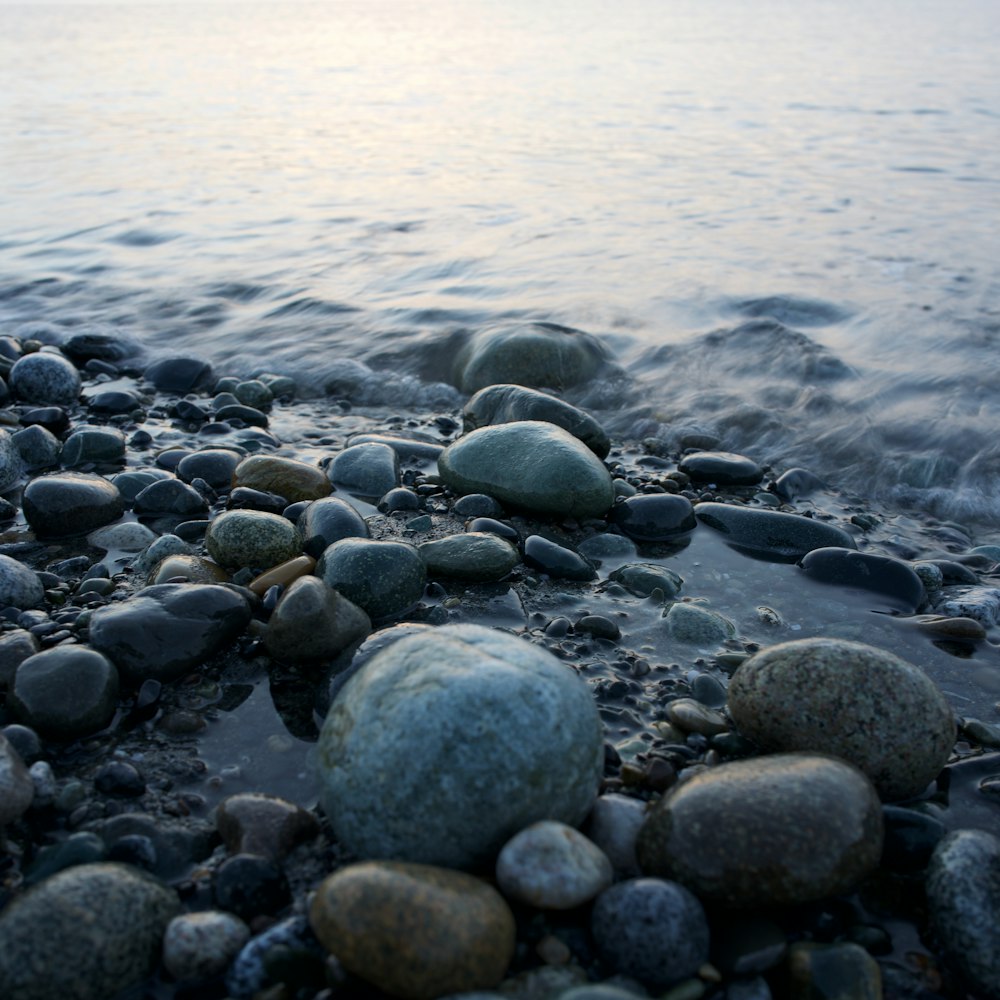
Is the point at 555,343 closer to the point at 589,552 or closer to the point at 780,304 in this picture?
the point at 780,304

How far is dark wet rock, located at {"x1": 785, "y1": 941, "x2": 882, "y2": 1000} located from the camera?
73.7 inches

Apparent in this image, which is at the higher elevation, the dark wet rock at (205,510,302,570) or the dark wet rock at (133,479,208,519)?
the dark wet rock at (205,510,302,570)

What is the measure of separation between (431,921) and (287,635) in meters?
1.37

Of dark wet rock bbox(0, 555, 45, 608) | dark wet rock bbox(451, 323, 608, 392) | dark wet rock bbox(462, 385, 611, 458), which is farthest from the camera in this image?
dark wet rock bbox(451, 323, 608, 392)

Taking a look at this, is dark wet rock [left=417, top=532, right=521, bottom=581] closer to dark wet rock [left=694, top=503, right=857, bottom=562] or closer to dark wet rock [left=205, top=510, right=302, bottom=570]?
dark wet rock [left=205, top=510, right=302, bottom=570]

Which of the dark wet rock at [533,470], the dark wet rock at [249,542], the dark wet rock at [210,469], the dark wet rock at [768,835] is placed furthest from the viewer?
the dark wet rock at [210,469]

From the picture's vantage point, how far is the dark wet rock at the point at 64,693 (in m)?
2.60

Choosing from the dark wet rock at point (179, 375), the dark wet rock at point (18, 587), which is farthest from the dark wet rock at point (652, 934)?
the dark wet rock at point (179, 375)

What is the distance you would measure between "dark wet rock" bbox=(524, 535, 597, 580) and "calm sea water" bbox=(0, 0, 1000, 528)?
2052 mm

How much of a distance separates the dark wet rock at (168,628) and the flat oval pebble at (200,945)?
105 cm

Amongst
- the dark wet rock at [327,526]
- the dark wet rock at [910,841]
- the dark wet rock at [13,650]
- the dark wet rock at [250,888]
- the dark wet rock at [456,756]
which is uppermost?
the dark wet rock at [456,756]

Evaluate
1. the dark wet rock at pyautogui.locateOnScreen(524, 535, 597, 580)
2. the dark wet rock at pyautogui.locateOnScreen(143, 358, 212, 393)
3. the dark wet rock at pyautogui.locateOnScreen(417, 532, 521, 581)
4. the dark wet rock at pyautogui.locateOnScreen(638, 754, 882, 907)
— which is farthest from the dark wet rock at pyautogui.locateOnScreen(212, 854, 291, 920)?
the dark wet rock at pyautogui.locateOnScreen(143, 358, 212, 393)

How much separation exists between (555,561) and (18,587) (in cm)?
195

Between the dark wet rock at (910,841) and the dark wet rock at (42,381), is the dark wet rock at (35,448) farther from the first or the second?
the dark wet rock at (910,841)
